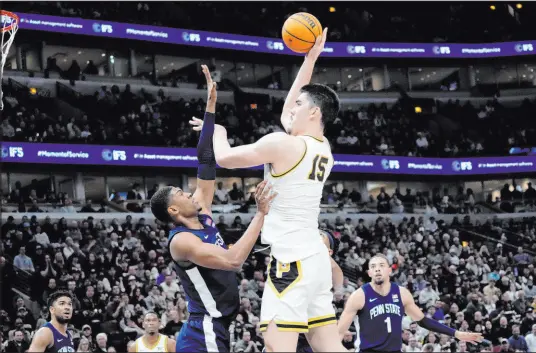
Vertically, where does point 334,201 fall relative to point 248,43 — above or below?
below

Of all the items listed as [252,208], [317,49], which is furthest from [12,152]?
[317,49]

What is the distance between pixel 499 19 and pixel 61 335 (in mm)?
39200

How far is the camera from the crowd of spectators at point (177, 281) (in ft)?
53.7

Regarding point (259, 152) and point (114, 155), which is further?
point (114, 155)

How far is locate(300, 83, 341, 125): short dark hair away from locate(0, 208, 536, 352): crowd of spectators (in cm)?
605

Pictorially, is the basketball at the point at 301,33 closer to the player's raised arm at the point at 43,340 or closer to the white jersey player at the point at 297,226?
the white jersey player at the point at 297,226

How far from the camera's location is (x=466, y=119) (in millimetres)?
39781

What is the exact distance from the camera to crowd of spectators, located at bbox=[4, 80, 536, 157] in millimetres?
28703

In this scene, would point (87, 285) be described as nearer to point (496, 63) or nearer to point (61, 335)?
point (61, 335)

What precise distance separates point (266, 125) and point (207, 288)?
2724cm

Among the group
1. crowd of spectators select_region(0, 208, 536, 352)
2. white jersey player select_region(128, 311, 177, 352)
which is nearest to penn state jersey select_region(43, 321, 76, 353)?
white jersey player select_region(128, 311, 177, 352)

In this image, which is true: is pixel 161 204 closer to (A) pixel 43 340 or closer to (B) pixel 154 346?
(A) pixel 43 340

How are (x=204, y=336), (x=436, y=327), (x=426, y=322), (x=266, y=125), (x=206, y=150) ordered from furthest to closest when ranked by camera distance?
1. (x=266, y=125)
2. (x=426, y=322)
3. (x=436, y=327)
4. (x=206, y=150)
5. (x=204, y=336)

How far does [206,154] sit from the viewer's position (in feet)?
22.9
